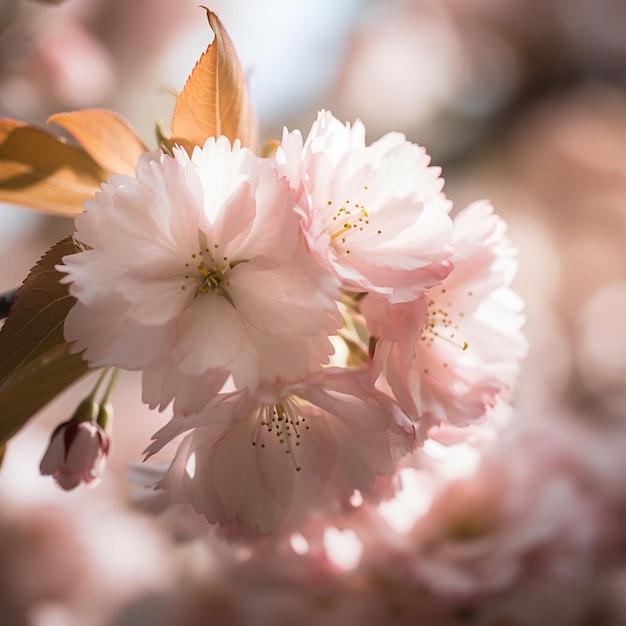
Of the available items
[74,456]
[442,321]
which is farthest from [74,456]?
[442,321]

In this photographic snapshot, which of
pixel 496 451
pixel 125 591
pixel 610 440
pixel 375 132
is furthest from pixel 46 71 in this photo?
pixel 610 440

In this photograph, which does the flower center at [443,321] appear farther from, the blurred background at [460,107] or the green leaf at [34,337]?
the blurred background at [460,107]

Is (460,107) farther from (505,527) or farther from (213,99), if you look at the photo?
(213,99)

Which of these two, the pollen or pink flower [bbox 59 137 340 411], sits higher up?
pink flower [bbox 59 137 340 411]

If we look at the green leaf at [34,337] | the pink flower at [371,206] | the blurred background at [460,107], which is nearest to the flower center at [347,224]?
the pink flower at [371,206]

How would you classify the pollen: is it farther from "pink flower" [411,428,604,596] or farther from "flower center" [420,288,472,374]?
"pink flower" [411,428,604,596]

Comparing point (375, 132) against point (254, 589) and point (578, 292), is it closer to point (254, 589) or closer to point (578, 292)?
point (578, 292)

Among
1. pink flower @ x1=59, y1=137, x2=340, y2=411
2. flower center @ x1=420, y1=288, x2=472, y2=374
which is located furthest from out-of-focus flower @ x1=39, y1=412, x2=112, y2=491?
flower center @ x1=420, y1=288, x2=472, y2=374
